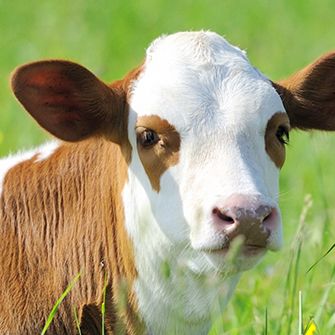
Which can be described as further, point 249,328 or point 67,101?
point 249,328

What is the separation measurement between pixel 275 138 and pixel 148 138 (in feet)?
2.05

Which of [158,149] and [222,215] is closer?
[222,215]

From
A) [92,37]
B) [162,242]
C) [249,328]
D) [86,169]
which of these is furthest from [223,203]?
[92,37]

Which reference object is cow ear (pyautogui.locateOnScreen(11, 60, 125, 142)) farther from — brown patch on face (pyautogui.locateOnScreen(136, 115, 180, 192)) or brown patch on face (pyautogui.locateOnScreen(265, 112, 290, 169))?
brown patch on face (pyautogui.locateOnScreen(265, 112, 290, 169))

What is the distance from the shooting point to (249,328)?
8188 mm

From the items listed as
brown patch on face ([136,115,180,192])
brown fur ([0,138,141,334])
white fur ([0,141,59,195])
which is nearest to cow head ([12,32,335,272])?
brown patch on face ([136,115,180,192])

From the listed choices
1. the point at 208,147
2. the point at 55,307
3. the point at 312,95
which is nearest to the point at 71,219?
the point at 55,307

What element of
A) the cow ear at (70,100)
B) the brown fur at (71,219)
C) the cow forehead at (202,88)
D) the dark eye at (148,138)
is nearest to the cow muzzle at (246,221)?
the cow forehead at (202,88)

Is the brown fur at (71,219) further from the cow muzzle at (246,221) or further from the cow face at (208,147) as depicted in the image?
the cow muzzle at (246,221)

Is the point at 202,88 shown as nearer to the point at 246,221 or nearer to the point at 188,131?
the point at 188,131

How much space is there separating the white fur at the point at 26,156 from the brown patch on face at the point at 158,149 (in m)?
0.72

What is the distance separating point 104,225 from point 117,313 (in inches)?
18.0

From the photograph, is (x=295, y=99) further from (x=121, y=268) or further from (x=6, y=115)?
(x=6, y=115)

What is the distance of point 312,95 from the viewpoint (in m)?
7.86
